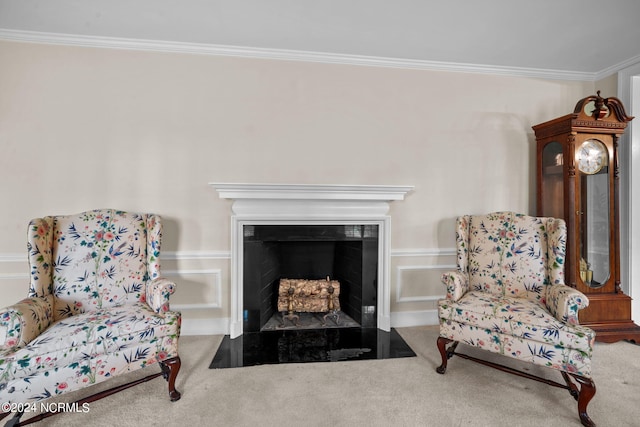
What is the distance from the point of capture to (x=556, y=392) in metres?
1.71

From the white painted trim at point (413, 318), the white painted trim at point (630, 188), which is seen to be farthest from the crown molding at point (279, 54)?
the white painted trim at point (413, 318)

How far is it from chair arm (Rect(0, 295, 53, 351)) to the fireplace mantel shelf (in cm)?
121

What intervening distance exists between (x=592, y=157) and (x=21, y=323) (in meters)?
3.94

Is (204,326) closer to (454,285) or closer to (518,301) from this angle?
(454,285)

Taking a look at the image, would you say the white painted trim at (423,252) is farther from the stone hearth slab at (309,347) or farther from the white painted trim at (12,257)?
the white painted trim at (12,257)

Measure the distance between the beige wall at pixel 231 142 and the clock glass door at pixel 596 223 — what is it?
0.41m

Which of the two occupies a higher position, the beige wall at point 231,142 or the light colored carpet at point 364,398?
the beige wall at point 231,142

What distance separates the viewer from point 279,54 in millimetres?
2422

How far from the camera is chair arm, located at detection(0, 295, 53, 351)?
134 centimetres

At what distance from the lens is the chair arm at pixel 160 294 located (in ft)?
5.61

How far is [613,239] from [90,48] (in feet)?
14.7

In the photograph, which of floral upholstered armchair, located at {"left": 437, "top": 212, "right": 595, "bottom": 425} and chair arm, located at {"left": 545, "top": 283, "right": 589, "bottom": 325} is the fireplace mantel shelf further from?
chair arm, located at {"left": 545, "top": 283, "right": 589, "bottom": 325}

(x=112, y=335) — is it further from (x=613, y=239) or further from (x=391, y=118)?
(x=613, y=239)

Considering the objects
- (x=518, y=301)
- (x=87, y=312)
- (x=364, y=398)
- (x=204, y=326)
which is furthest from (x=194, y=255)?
(x=518, y=301)
